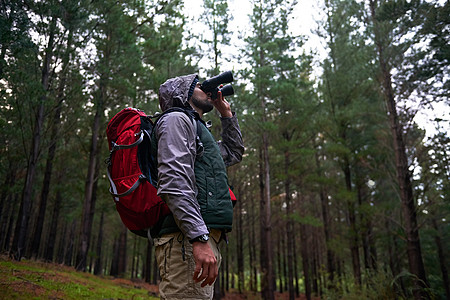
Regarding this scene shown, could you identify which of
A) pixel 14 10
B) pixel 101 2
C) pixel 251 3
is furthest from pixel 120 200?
pixel 251 3

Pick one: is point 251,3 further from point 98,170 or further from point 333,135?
point 98,170

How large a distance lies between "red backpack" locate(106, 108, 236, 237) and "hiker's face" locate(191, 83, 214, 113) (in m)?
0.29

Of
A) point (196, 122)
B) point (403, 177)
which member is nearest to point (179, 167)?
point (196, 122)

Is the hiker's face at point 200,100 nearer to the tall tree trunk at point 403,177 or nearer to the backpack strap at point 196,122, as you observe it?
the backpack strap at point 196,122

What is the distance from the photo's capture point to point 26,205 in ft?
27.8

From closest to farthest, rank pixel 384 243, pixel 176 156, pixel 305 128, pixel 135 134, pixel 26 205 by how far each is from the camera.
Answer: pixel 176 156 < pixel 135 134 < pixel 26 205 < pixel 305 128 < pixel 384 243

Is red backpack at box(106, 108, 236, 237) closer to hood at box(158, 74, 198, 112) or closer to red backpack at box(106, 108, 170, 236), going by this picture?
red backpack at box(106, 108, 170, 236)

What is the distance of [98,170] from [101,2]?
8.05 metres

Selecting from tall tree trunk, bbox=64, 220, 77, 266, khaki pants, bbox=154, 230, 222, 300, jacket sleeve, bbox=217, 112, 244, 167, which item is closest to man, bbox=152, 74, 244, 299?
khaki pants, bbox=154, 230, 222, 300

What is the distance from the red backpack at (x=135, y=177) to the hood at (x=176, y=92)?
169 mm

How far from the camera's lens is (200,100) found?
2.48m

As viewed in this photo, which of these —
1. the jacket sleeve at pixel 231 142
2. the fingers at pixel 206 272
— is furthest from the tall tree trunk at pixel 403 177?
the fingers at pixel 206 272

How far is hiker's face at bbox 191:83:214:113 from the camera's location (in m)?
2.46

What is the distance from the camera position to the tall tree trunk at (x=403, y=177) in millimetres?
8914
